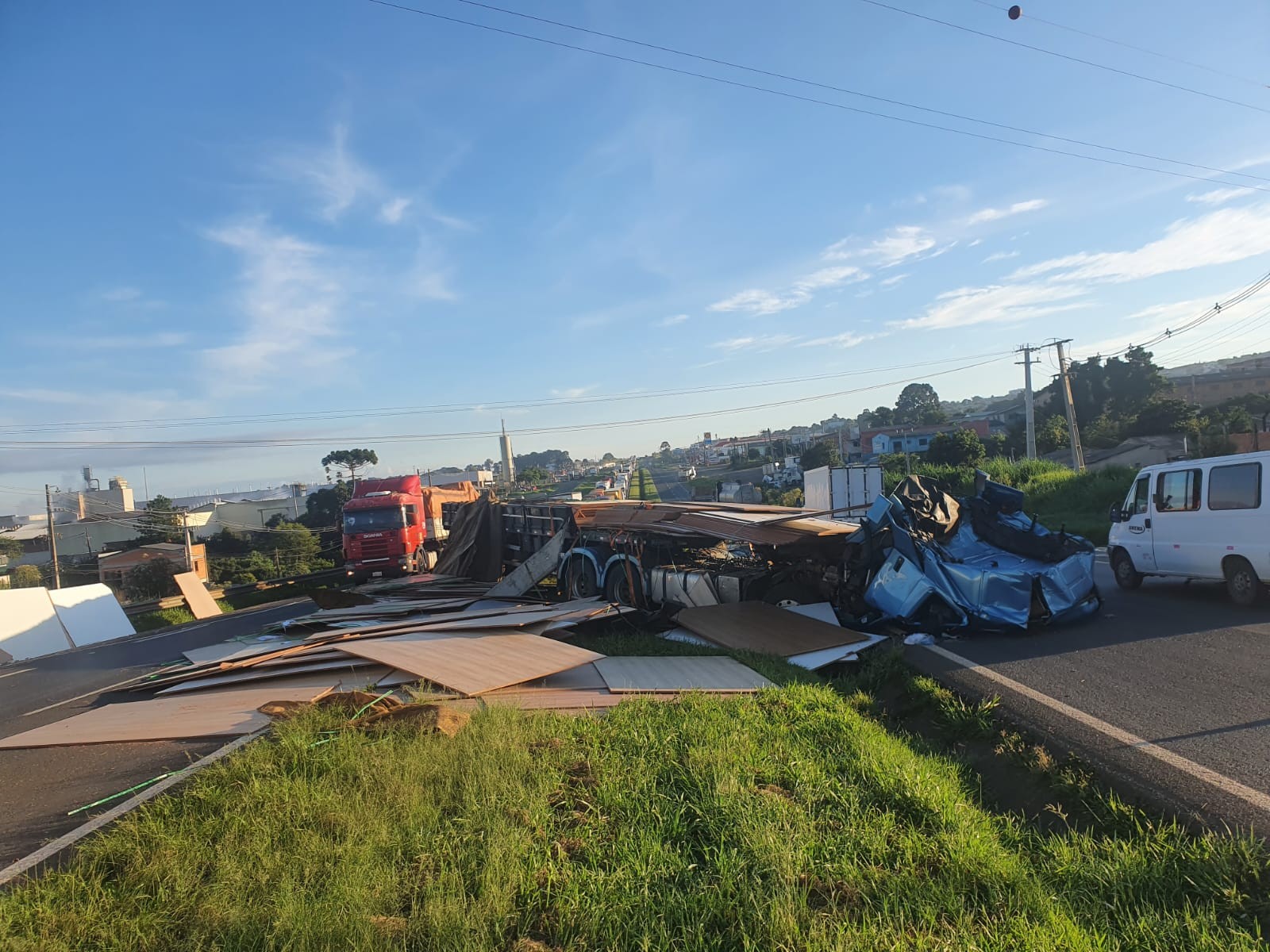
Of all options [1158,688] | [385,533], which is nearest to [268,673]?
[1158,688]

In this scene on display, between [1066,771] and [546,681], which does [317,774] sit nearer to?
[546,681]

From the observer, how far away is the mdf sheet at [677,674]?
19.7ft

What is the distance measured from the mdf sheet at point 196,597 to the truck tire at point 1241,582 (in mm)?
20511

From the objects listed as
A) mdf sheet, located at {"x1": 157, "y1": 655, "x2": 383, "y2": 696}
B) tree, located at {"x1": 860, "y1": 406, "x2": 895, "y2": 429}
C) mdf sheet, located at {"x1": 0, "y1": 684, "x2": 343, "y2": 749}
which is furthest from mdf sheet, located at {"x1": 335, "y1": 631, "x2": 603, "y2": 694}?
tree, located at {"x1": 860, "y1": 406, "x2": 895, "y2": 429}

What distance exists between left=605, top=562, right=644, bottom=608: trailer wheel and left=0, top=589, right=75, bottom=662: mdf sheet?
1172 cm

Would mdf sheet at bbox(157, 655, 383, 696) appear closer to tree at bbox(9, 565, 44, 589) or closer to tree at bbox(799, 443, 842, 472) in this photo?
tree at bbox(9, 565, 44, 589)

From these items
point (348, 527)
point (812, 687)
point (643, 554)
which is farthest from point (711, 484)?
point (812, 687)

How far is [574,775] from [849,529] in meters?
6.29

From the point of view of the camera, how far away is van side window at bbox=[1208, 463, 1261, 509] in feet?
27.0

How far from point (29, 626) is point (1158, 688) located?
19533 millimetres

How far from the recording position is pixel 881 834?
3.36 metres

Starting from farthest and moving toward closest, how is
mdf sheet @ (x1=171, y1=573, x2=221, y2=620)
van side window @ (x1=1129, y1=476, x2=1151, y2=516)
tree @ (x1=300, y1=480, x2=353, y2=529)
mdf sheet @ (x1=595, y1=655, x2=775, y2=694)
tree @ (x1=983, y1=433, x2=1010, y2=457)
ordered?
tree @ (x1=300, y1=480, x2=353, y2=529), tree @ (x1=983, y1=433, x2=1010, y2=457), mdf sheet @ (x1=171, y1=573, x2=221, y2=620), van side window @ (x1=1129, y1=476, x2=1151, y2=516), mdf sheet @ (x1=595, y1=655, x2=775, y2=694)

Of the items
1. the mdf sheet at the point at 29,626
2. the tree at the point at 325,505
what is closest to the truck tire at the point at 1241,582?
the mdf sheet at the point at 29,626

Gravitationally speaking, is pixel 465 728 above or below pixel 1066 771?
above
